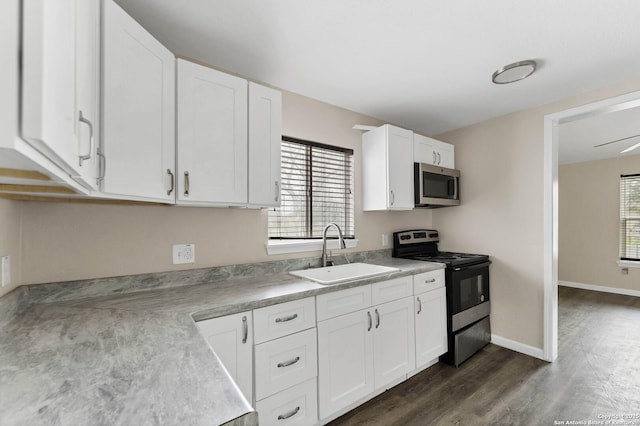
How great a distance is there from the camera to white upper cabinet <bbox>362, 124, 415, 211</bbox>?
2629mm

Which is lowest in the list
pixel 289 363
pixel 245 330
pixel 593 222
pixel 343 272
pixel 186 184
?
pixel 289 363

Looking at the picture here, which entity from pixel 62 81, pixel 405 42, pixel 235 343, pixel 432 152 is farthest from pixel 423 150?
pixel 62 81

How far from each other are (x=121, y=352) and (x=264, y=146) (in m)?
1.33

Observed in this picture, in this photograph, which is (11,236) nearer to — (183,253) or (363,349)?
(183,253)

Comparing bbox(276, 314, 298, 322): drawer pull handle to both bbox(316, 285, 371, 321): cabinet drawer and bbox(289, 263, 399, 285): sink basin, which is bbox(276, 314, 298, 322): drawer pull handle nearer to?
bbox(316, 285, 371, 321): cabinet drawer

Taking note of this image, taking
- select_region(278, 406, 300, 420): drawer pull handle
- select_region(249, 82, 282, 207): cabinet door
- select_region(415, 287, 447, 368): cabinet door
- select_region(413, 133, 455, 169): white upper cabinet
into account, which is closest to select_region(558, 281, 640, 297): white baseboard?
select_region(413, 133, 455, 169): white upper cabinet

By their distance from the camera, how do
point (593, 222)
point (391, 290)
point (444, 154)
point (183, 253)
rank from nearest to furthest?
point (183, 253)
point (391, 290)
point (444, 154)
point (593, 222)

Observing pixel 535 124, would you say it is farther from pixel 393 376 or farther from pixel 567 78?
pixel 393 376

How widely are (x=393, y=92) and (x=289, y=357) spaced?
2.11 m

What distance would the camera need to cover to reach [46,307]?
1.34 meters

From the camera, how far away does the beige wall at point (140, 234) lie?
1.44 metres

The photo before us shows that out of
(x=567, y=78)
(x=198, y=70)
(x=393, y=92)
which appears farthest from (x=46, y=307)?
(x=567, y=78)

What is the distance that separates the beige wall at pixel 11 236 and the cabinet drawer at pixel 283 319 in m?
1.04

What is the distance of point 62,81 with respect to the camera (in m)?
0.68
